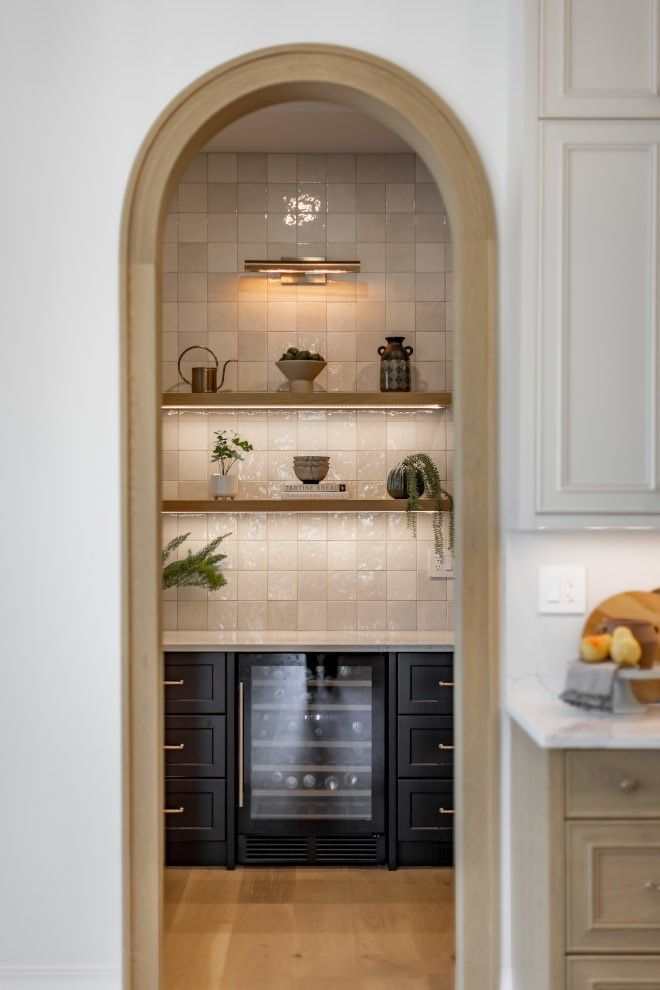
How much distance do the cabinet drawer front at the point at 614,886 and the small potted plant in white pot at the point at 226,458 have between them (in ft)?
8.63

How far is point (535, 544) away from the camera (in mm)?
2627

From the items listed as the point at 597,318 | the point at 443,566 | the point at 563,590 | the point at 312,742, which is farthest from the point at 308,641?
the point at 597,318

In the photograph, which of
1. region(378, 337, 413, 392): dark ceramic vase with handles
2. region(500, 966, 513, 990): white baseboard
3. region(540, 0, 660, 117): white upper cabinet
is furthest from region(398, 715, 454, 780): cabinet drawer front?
region(540, 0, 660, 117): white upper cabinet

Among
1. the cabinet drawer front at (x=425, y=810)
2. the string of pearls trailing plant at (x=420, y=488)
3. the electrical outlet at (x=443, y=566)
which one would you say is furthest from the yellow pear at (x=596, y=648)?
the electrical outlet at (x=443, y=566)

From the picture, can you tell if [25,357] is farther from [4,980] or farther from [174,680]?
[174,680]

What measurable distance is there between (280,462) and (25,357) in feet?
7.16

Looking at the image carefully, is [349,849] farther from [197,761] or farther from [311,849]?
[197,761]

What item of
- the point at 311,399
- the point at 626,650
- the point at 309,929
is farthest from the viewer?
the point at 311,399

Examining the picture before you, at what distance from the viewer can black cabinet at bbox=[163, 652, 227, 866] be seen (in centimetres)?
409

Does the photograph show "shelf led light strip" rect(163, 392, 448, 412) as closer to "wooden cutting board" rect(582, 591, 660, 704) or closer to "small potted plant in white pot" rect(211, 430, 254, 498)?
"small potted plant in white pot" rect(211, 430, 254, 498)

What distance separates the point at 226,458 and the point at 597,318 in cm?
252

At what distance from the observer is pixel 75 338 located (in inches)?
102

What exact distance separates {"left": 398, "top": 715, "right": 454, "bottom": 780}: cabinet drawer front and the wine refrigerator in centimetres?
9

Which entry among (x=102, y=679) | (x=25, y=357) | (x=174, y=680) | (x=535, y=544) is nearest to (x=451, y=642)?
(x=174, y=680)
